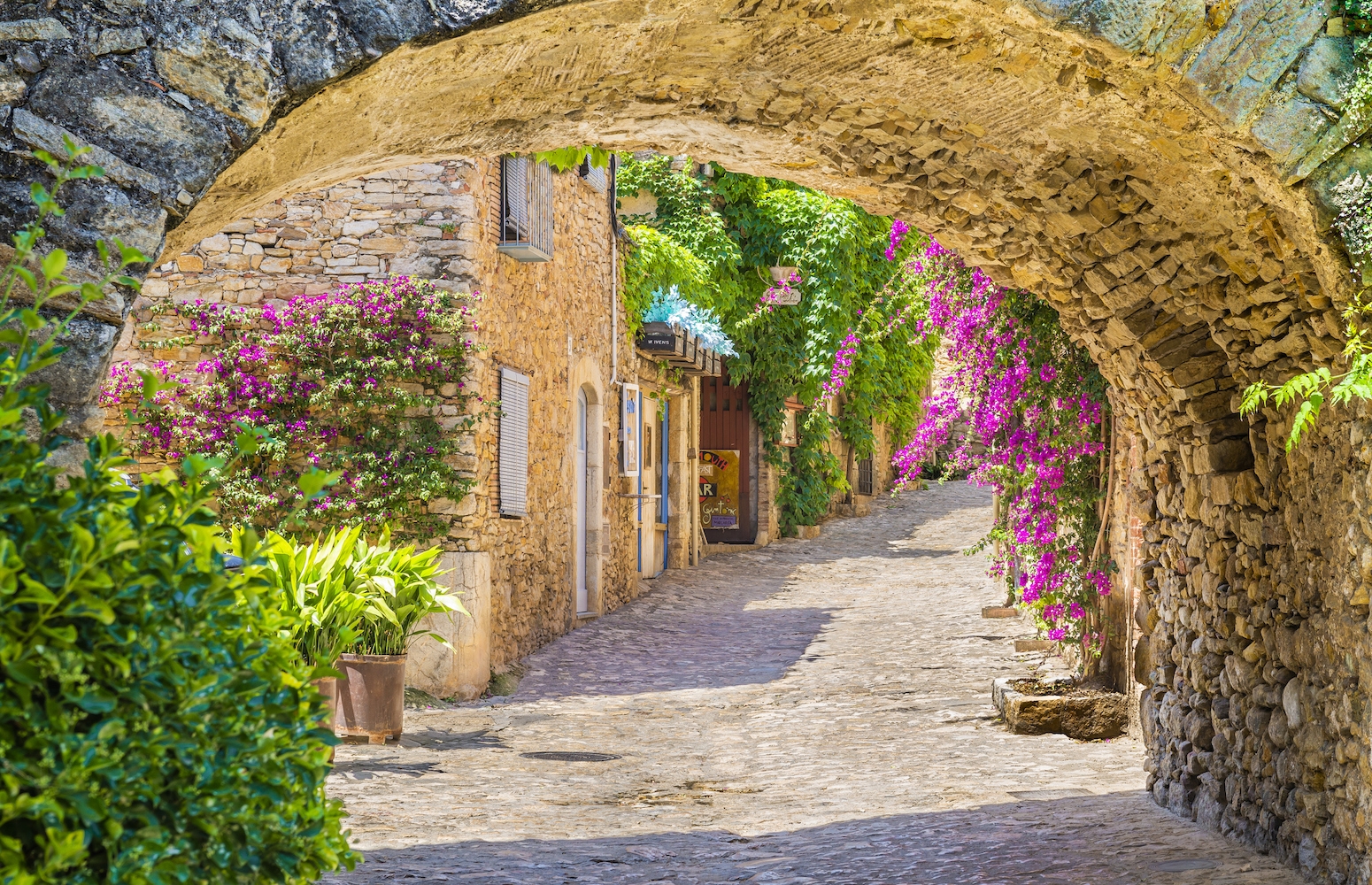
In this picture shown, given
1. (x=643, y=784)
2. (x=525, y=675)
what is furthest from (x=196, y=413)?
(x=643, y=784)

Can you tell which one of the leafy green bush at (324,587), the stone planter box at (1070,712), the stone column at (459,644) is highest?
the leafy green bush at (324,587)

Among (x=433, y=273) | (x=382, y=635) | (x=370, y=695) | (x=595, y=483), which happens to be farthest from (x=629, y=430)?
(x=370, y=695)

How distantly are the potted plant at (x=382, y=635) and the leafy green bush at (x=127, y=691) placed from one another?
4.47 meters

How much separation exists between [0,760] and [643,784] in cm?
461

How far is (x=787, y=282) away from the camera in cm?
1517

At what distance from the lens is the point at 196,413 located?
778 centimetres

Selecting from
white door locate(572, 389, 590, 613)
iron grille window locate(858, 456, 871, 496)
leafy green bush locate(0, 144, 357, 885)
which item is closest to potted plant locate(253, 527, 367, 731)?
leafy green bush locate(0, 144, 357, 885)

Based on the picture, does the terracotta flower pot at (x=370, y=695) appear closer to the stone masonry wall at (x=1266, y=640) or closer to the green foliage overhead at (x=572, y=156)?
the green foliage overhead at (x=572, y=156)

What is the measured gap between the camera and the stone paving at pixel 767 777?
4223mm

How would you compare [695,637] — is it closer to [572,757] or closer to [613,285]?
[613,285]

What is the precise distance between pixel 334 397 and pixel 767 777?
146 inches

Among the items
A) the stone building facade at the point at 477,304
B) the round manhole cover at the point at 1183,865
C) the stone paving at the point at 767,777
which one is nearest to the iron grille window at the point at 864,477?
the stone paving at the point at 767,777

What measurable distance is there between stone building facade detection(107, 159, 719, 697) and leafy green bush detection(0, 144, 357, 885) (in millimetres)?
5574

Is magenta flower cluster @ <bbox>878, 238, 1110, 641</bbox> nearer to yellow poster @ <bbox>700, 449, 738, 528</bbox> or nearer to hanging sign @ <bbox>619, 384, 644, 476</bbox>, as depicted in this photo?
hanging sign @ <bbox>619, 384, 644, 476</bbox>
